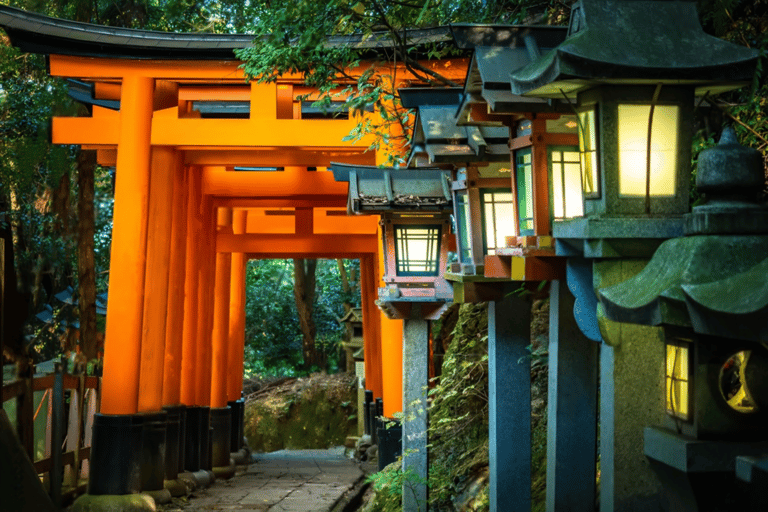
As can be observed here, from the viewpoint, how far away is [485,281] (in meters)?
7.23

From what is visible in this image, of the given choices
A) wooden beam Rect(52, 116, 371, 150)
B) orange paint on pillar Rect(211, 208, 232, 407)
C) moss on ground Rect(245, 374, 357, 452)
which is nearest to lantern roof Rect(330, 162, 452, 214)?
wooden beam Rect(52, 116, 371, 150)

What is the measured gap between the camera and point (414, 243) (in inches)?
363

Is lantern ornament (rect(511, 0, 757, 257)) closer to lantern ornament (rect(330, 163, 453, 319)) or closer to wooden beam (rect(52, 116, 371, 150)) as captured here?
lantern ornament (rect(330, 163, 453, 319))

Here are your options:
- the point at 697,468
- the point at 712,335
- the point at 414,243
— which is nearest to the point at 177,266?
the point at 414,243

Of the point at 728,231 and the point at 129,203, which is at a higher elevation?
the point at 129,203

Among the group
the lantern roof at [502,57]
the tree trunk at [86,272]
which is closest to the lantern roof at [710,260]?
the lantern roof at [502,57]

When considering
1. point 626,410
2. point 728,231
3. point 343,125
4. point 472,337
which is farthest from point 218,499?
point 728,231

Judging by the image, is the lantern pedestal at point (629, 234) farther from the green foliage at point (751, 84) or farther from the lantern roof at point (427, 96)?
the lantern roof at point (427, 96)

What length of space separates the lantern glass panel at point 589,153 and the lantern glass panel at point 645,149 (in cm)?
15

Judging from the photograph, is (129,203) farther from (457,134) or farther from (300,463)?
(300,463)

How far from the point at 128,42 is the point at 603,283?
862 cm

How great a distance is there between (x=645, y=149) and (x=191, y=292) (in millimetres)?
11746

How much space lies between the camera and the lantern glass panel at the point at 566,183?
5578 millimetres

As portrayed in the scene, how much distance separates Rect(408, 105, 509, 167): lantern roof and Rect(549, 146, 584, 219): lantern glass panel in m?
1.38
